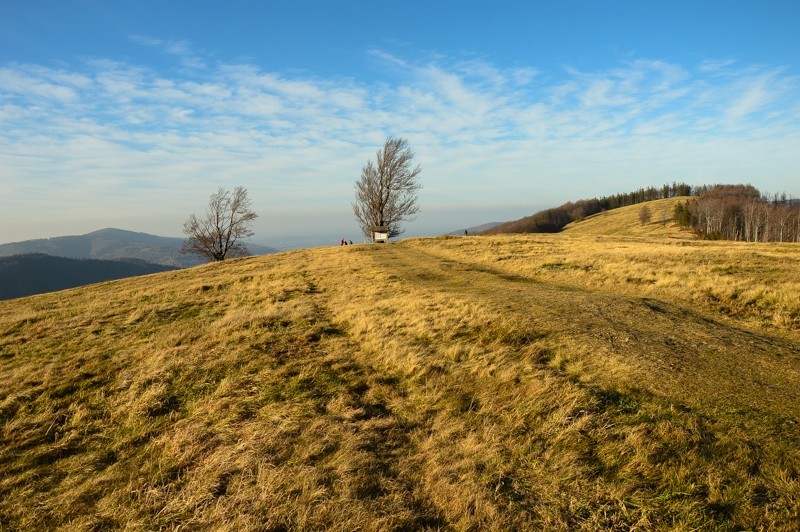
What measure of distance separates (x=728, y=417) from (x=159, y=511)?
7.49 meters

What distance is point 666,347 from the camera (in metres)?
7.75

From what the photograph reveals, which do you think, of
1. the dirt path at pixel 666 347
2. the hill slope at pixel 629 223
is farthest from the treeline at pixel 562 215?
the dirt path at pixel 666 347

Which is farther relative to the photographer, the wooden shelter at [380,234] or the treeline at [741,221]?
the treeline at [741,221]

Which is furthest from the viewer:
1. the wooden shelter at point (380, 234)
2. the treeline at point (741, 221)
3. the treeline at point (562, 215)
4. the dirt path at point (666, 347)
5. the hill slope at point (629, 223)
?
the treeline at point (562, 215)

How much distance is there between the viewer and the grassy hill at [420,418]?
4.01 meters

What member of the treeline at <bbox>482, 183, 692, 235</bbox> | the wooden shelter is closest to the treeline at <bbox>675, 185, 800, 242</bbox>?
the treeline at <bbox>482, 183, 692, 235</bbox>

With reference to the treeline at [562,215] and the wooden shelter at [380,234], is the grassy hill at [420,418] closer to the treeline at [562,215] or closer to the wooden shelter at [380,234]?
the wooden shelter at [380,234]

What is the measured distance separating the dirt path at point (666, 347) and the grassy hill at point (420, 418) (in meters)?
0.06

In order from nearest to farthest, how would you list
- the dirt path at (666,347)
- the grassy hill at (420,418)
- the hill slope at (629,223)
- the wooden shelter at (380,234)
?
the grassy hill at (420,418), the dirt path at (666,347), the wooden shelter at (380,234), the hill slope at (629,223)

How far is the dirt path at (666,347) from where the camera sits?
19.1 ft

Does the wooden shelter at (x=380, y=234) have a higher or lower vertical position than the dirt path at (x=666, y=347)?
higher

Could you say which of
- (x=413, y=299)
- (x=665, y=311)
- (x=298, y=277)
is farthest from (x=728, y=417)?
(x=298, y=277)

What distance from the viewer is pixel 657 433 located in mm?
4801

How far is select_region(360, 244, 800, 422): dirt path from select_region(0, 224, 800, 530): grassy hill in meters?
0.06
